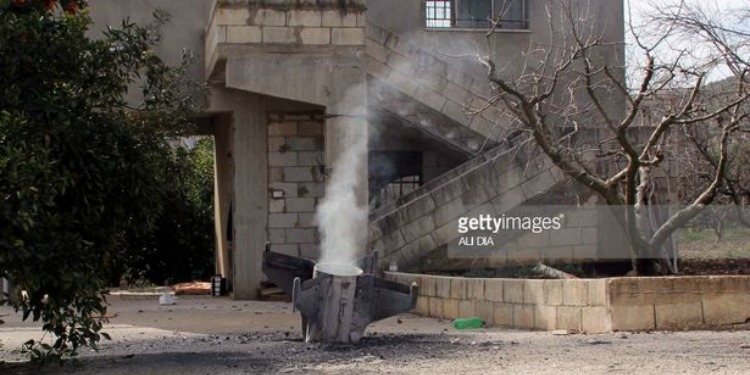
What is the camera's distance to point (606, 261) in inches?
687

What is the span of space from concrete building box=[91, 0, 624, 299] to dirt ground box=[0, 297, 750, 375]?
15.0 feet

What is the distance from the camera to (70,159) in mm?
8930

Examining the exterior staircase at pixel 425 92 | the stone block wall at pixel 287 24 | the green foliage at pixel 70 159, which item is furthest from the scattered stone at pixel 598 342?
the stone block wall at pixel 287 24

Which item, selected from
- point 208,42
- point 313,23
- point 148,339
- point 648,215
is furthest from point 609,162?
point 148,339

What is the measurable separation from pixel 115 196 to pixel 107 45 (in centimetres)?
144

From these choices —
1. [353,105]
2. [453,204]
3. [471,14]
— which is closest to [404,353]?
[453,204]

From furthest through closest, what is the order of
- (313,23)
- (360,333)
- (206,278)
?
(206,278) < (313,23) < (360,333)

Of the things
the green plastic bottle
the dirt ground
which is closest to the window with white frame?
the green plastic bottle

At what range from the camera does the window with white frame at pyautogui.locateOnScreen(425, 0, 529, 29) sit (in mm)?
20984

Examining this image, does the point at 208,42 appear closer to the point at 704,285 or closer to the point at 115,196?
the point at 115,196

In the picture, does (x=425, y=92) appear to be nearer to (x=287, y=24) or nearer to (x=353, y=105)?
(x=353, y=105)

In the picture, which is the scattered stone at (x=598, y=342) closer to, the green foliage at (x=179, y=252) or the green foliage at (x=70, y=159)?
the green foliage at (x=70, y=159)

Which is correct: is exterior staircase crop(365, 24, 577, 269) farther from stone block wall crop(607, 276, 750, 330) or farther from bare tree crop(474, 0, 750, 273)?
stone block wall crop(607, 276, 750, 330)

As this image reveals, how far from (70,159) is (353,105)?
8488 millimetres
